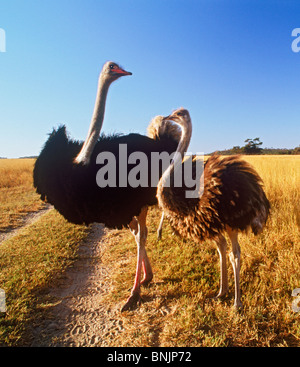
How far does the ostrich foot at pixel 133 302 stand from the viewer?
2.75 metres

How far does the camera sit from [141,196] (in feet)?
9.48

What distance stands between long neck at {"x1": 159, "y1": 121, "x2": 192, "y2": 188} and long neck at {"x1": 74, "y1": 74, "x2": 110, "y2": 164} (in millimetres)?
840

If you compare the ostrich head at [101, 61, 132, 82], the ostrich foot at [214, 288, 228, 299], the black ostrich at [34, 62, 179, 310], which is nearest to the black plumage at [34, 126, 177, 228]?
the black ostrich at [34, 62, 179, 310]

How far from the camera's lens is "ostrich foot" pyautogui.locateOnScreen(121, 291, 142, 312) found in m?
2.75

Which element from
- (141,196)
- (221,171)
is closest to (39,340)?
(141,196)

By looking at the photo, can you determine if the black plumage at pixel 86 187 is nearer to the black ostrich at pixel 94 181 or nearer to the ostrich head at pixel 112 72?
the black ostrich at pixel 94 181

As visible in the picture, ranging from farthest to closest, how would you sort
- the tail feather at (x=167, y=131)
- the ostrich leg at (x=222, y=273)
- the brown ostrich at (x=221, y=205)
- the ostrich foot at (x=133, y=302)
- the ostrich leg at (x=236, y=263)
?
1. the tail feather at (x=167, y=131)
2. the ostrich leg at (x=222, y=273)
3. the ostrich foot at (x=133, y=302)
4. the ostrich leg at (x=236, y=263)
5. the brown ostrich at (x=221, y=205)

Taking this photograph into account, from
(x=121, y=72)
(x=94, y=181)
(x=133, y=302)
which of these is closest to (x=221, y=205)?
(x=94, y=181)

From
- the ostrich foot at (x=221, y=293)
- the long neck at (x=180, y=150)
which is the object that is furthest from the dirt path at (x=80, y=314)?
the long neck at (x=180, y=150)

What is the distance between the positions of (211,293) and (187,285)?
0.97ft

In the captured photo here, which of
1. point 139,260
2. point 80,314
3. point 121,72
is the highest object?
point 121,72

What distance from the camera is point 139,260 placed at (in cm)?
304

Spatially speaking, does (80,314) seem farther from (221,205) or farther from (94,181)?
(221,205)

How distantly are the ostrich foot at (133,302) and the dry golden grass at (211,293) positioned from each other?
3.2 inches
